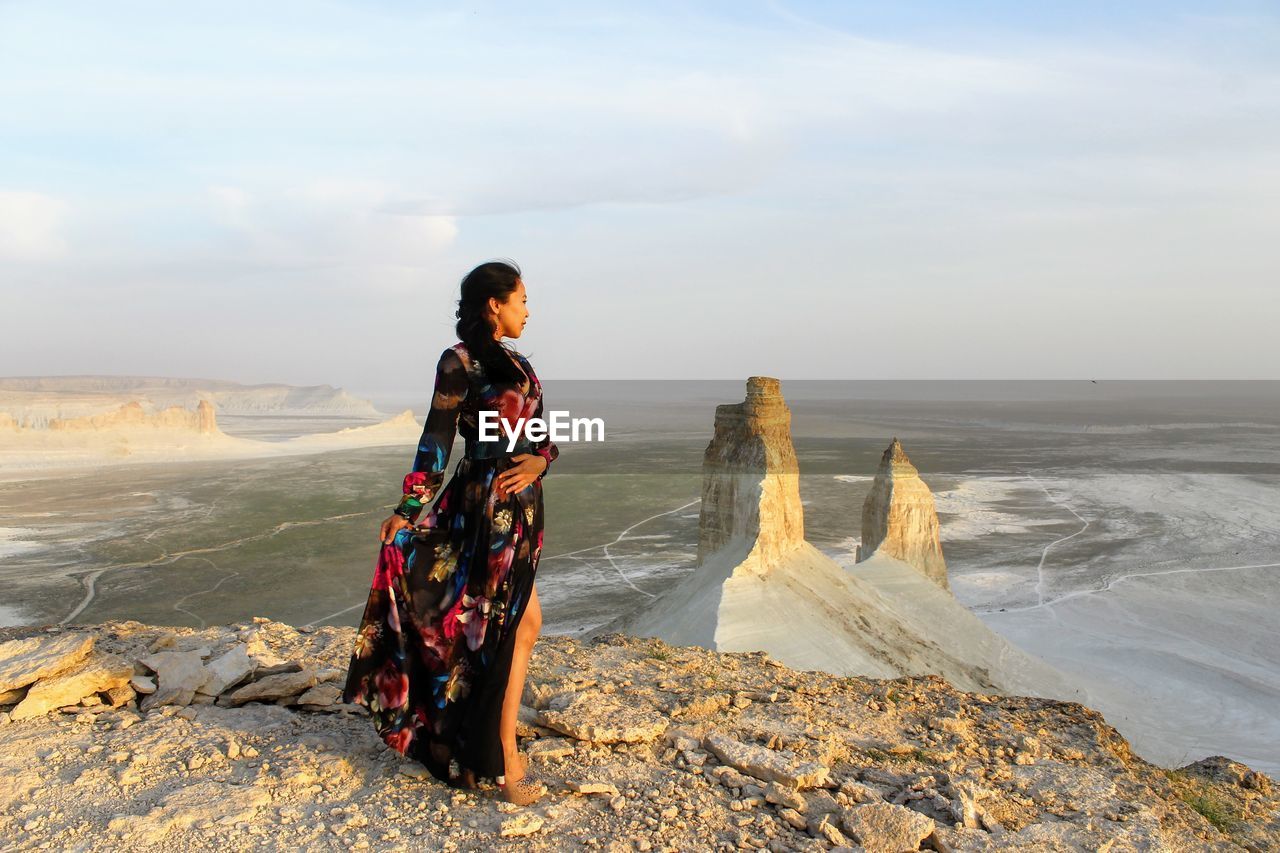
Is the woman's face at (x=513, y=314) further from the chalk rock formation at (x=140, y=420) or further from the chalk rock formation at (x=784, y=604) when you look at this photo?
the chalk rock formation at (x=140, y=420)

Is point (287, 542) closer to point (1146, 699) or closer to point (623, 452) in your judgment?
point (1146, 699)

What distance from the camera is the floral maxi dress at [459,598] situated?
4.01 m

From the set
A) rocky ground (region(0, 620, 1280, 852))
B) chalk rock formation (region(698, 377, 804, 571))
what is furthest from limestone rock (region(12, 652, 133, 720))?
chalk rock formation (region(698, 377, 804, 571))

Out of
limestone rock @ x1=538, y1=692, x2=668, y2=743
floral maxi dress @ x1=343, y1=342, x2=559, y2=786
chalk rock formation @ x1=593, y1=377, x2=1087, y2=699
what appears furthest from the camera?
chalk rock formation @ x1=593, y1=377, x2=1087, y2=699

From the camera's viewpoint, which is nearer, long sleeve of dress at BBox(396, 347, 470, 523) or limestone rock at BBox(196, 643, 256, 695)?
long sleeve of dress at BBox(396, 347, 470, 523)

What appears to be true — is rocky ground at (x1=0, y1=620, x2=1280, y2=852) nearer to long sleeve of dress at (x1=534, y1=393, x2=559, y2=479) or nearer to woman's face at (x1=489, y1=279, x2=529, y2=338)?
long sleeve of dress at (x1=534, y1=393, x2=559, y2=479)

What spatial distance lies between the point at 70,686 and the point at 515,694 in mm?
2520

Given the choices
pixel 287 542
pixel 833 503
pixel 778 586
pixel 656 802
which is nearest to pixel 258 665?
pixel 656 802

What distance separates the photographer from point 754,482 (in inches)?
759

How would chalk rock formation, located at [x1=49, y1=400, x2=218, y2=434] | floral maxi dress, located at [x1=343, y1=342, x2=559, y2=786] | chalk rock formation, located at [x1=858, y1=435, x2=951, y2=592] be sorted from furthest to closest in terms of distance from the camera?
chalk rock formation, located at [x1=49, y1=400, x2=218, y2=434]
chalk rock formation, located at [x1=858, y1=435, x2=951, y2=592]
floral maxi dress, located at [x1=343, y1=342, x2=559, y2=786]

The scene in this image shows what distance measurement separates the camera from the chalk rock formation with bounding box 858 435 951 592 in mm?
24469

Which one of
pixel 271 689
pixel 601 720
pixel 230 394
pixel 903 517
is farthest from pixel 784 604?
pixel 230 394

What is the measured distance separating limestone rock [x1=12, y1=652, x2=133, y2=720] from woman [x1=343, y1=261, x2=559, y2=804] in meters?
1.72

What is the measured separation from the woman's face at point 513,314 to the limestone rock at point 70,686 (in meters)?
2.90
